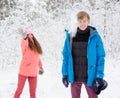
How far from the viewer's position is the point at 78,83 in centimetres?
484

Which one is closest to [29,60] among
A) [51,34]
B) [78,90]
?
[78,90]

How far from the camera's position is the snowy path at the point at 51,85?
25.2 ft

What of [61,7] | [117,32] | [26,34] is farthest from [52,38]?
[26,34]

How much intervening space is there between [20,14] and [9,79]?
4.80m

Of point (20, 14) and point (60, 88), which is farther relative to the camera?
point (20, 14)

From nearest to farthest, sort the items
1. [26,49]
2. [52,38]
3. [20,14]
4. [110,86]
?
[26,49], [110,86], [52,38], [20,14]

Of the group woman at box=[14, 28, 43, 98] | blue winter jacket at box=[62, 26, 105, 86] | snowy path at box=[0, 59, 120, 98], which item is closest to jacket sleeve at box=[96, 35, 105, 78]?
blue winter jacket at box=[62, 26, 105, 86]

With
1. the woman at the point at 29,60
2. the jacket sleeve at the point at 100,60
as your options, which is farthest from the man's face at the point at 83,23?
the woman at the point at 29,60

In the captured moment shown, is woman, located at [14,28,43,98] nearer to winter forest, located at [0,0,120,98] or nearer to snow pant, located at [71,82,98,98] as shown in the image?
winter forest, located at [0,0,120,98]

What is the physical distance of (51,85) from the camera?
8.58 m

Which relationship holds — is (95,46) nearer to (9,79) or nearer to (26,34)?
(26,34)

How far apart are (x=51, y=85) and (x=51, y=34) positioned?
12.8ft

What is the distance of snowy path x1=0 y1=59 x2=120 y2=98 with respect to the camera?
7684 millimetres

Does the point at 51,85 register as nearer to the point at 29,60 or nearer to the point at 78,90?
the point at 29,60
